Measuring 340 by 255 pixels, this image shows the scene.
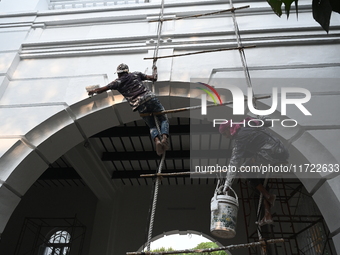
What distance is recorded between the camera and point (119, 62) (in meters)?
5.60

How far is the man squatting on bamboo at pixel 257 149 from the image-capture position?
3203 mm

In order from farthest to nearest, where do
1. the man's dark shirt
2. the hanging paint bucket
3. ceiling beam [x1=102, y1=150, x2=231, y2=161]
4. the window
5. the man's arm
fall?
the window, ceiling beam [x1=102, y1=150, x2=231, y2=161], the man's arm, the man's dark shirt, the hanging paint bucket

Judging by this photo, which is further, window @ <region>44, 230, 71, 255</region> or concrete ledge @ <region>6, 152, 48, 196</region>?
window @ <region>44, 230, 71, 255</region>

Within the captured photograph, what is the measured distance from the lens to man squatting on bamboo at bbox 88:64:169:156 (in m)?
3.80

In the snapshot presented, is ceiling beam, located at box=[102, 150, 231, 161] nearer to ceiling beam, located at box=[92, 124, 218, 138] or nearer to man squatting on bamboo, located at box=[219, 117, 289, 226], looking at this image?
ceiling beam, located at box=[92, 124, 218, 138]

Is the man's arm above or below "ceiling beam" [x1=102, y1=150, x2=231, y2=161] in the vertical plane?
below

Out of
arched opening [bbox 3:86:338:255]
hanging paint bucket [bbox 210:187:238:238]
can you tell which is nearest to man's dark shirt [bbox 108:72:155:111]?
hanging paint bucket [bbox 210:187:238:238]

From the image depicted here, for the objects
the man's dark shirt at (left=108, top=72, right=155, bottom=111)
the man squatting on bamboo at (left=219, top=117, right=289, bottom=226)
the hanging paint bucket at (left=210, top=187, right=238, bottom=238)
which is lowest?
the hanging paint bucket at (left=210, top=187, right=238, bottom=238)

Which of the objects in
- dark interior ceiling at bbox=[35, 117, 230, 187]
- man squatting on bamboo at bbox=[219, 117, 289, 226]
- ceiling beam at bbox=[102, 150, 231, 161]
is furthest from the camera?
ceiling beam at bbox=[102, 150, 231, 161]

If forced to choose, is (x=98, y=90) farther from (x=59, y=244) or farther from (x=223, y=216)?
(x=59, y=244)

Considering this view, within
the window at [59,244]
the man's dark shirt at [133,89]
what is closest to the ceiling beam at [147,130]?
the man's dark shirt at [133,89]

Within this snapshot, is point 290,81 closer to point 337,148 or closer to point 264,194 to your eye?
point 337,148

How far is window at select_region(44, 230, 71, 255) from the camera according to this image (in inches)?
481

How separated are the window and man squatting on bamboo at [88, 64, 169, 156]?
31.7ft
